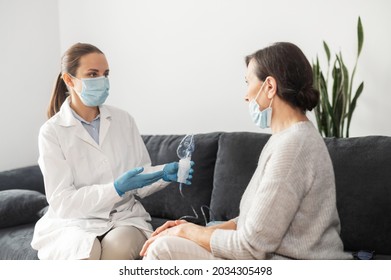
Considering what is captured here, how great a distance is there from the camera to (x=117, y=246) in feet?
6.97

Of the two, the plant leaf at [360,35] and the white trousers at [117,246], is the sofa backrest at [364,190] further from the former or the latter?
the white trousers at [117,246]

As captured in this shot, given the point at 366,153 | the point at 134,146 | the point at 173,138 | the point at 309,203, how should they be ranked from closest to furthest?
the point at 309,203
the point at 366,153
the point at 134,146
the point at 173,138

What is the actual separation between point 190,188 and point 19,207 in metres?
0.92

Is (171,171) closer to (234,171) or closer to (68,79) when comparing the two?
(234,171)

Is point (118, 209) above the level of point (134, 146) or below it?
below

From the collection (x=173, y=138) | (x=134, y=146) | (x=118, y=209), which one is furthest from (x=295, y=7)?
(x=118, y=209)

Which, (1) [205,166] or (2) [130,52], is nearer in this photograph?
(1) [205,166]

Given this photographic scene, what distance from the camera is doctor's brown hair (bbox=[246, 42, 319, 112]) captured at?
1647 millimetres

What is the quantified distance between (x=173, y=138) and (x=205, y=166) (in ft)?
1.05

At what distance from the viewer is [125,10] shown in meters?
3.72

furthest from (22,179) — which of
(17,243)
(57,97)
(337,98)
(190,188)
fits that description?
(337,98)

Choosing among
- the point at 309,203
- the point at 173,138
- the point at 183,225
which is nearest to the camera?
the point at 309,203
